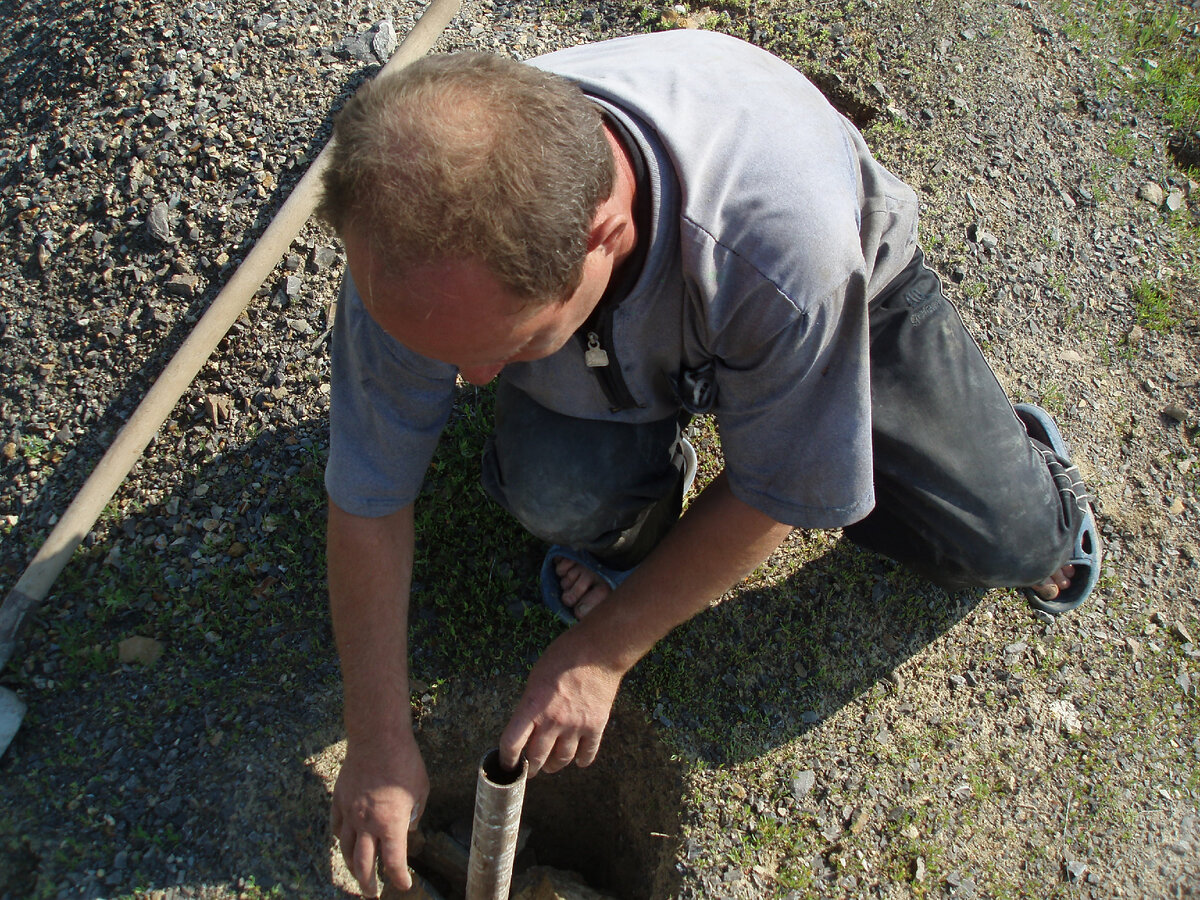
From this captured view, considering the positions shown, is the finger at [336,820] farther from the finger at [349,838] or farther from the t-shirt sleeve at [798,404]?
the t-shirt sleeve at [798,404]

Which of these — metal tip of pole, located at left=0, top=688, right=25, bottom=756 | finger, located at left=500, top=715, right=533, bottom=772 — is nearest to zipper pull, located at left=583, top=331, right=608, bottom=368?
finger, located at left=500, top=715, right=533, bottom=772

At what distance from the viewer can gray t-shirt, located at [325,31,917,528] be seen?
1647mm

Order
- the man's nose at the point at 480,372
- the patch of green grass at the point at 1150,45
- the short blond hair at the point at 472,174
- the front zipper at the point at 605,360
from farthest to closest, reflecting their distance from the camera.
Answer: the patch of green grass at the point at 1150,45 → the front zipper at the point at 605,360 → the man's nose at the point at 480,372 → the short blond hair at the point at 472,174

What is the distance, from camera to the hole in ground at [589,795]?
2.57m

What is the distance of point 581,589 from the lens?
269cm

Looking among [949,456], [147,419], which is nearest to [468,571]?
[147,419]

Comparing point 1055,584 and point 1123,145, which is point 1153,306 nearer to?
point 1123,145

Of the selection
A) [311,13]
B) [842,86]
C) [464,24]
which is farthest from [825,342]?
[311,13]

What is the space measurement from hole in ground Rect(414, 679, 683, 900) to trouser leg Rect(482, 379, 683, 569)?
554 mm

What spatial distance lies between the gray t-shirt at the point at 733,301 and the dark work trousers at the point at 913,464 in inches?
11.9

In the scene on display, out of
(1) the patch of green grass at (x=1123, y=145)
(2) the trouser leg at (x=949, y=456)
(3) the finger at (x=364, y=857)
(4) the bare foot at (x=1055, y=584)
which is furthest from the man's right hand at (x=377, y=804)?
(1) the patch of green grass at (x=1123, y=145)

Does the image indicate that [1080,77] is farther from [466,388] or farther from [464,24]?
[466,388]

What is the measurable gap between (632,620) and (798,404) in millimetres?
620

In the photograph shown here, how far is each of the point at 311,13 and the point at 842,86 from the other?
2.25m
